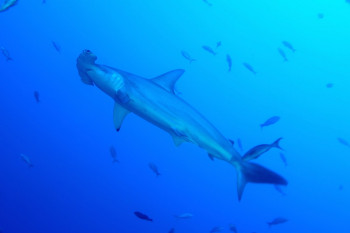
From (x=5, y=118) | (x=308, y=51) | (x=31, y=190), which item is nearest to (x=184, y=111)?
(x=31, y=190)

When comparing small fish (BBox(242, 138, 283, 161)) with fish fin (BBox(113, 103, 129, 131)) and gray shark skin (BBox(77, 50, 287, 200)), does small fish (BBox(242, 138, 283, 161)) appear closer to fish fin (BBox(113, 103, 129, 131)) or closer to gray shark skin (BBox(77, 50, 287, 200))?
gray shark skin (BBox(77, 50, 287, 200))

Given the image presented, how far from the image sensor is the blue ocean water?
44.0 feet

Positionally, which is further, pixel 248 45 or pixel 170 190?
pixel 248 45

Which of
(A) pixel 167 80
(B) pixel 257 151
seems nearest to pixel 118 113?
(A) pixel 167 80

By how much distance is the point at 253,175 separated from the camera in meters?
2.83

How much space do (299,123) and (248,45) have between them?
24.6 feet

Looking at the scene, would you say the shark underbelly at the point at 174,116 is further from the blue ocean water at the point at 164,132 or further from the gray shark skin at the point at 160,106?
the blue ocean water at the point at 164,132

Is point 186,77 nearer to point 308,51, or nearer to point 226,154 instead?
point 308,51

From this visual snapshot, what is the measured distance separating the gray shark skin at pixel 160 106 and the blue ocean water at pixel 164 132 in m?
10.4

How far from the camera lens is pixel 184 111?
265 centimetres

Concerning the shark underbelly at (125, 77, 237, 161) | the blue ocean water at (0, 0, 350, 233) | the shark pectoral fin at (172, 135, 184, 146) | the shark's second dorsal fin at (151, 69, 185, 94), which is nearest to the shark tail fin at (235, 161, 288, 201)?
the shark underbelly at (125, 77, 237, 161)

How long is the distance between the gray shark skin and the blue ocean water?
10.4m

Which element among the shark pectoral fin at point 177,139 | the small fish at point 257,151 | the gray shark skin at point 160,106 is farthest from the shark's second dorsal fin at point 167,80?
the small fish at point 257,151


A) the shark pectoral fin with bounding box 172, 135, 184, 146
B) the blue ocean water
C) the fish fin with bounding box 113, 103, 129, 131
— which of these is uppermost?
the fish fin with bounding box 113, 103, 129, 131
